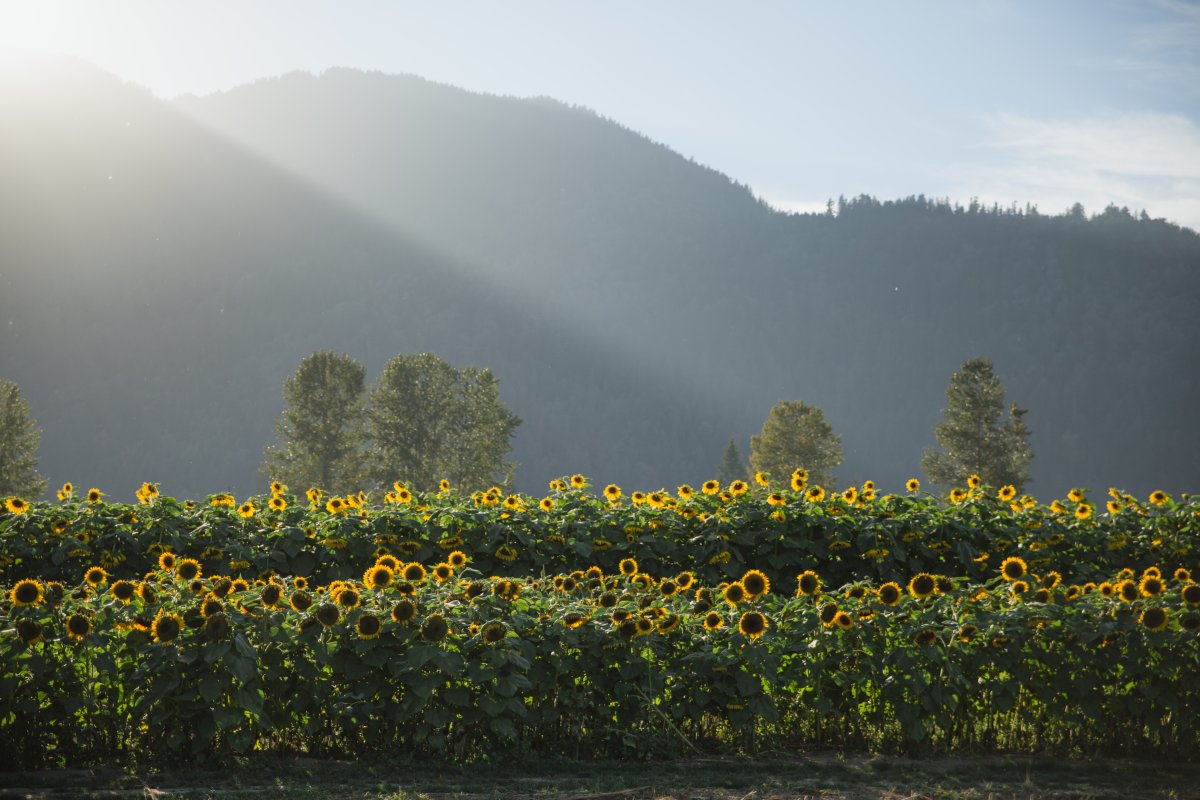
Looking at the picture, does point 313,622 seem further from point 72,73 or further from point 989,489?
point 72,73

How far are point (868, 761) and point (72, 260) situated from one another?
18138 centimetres

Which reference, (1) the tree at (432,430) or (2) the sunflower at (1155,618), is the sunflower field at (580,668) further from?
(1) the tree at (432,430)

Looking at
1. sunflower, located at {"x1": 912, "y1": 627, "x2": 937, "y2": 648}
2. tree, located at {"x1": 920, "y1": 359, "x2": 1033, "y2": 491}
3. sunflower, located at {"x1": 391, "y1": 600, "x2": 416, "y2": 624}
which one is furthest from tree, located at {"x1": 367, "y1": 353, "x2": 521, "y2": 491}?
sunflower, located at {"x1": 912, "y1": 627, "x2": 937, "y2": 648}

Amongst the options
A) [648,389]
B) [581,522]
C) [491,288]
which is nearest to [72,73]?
[491,288]

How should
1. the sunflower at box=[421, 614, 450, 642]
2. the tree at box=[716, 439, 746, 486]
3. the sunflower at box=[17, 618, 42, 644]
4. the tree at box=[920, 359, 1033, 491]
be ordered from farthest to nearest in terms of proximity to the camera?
the tree at box=[716, 439, 746, 486]
the tree at box=[920, 359, 1033, 491]
the sunflower at box=[421, 614, 450, 642]
the sunflower at box=[17, 618, 42, 644]

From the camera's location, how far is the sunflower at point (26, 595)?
420 centimetres

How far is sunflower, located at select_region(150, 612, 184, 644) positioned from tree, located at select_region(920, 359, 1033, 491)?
132ft

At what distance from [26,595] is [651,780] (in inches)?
113

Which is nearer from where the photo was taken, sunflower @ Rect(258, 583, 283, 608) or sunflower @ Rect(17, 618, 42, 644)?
sunflower @ Rect(17, 618, 42, 644)

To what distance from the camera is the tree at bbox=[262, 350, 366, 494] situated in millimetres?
37750

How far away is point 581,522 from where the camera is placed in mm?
7191

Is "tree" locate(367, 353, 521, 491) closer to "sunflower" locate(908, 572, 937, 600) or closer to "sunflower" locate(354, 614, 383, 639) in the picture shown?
"sunflower" locate(908, 572, 937, 600)

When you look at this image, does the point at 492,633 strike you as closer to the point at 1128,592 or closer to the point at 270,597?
the point at 270,597

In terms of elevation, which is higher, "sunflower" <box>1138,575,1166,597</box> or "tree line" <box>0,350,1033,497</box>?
"tree line" <box>0,350,1033,497</box>
